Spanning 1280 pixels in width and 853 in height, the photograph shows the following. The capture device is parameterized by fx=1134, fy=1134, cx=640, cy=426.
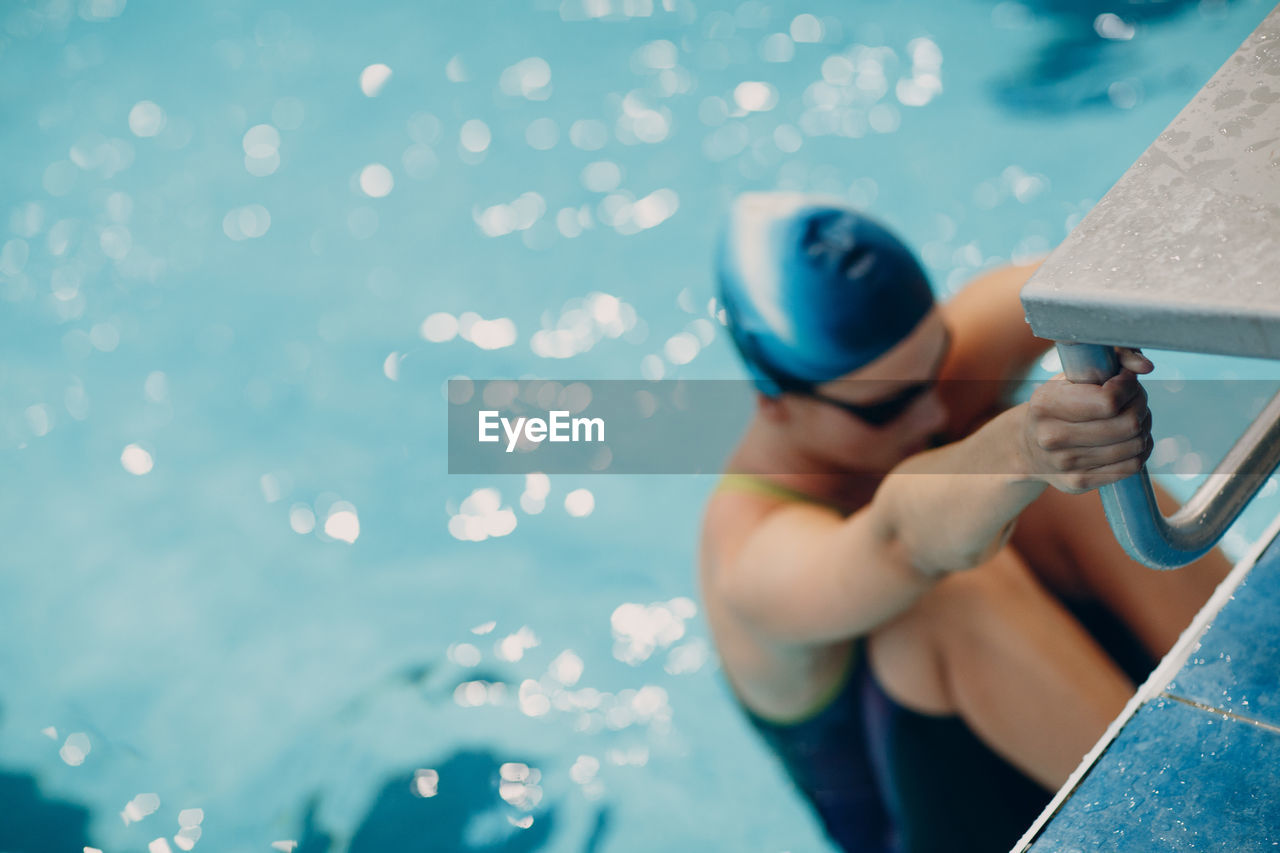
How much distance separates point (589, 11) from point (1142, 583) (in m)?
4.89

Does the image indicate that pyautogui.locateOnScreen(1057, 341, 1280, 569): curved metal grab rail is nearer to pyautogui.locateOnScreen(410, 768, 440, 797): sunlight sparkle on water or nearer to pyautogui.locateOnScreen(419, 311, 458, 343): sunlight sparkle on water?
pyautogui.locateOnScreen(410, 768, 440, 797): sunlight sparkle on water

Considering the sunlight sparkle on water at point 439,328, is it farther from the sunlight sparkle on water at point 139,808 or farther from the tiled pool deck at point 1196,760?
the tiled pool deck at point 1196,760

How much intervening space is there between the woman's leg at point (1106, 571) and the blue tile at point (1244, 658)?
770mm

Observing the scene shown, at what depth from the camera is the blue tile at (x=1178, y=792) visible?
85cm

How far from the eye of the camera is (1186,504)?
0.86 metres

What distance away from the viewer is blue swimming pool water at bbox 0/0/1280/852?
10.9 feet

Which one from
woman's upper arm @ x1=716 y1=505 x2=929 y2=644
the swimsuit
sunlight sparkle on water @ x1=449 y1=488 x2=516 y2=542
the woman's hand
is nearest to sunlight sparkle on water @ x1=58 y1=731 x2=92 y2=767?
sunlight sparkle on water @ x1=449 y1=488 x2=516 y2=542

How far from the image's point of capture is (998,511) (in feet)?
3.24

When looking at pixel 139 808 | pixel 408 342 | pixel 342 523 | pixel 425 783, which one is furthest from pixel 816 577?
pixel 408 342

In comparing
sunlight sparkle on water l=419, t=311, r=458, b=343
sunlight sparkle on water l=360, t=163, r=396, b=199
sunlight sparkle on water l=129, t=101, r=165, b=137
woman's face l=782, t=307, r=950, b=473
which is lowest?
sunlight sparkle on water l=419, t=311, r=458, b=343

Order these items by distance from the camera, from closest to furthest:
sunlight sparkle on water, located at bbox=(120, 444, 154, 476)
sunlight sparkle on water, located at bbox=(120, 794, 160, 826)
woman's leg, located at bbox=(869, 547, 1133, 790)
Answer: woman's leg, located at bbox=(869, 547, 1133, 790)
sunlight sparkle on water, located at bbox=(120, 794, 160, 826)
sunlight sparkle on water, located at bbox=(120, 444, 154, 476)

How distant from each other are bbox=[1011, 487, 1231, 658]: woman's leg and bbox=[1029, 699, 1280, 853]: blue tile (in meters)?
0.93

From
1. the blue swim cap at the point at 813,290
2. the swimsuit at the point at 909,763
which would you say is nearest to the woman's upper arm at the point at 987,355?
the blue swim cap at the point at 813,290

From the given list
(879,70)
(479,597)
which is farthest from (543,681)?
(879,70)
